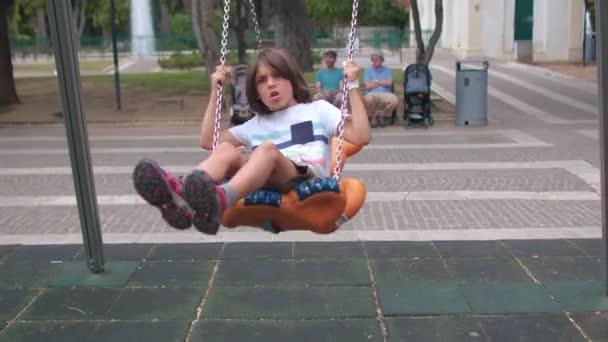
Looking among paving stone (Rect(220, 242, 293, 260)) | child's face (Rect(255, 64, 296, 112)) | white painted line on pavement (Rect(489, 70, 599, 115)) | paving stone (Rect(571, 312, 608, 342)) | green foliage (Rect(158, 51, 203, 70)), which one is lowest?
white painted line on pavement (Rect(489, 70, 599, 115))

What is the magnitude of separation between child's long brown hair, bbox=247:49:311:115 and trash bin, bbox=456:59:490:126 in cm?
945

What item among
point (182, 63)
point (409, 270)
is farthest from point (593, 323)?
point (182, 63)

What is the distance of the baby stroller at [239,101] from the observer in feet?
37.3

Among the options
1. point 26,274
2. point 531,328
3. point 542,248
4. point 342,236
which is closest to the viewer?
point 531,328

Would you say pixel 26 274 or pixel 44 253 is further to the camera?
pixel 44 253

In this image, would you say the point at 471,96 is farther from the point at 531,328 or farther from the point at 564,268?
the point at 531,328

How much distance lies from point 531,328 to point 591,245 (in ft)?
5.95

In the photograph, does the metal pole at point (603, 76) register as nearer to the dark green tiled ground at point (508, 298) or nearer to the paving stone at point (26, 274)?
the dark green tiled ground at point (508, 298)

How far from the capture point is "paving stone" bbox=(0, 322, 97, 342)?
14.6 ft

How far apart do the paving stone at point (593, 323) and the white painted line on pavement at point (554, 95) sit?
35.4ft

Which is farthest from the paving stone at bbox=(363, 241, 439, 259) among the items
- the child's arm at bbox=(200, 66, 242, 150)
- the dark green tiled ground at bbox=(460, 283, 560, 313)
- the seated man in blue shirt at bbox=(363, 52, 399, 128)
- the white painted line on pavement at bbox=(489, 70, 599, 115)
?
the white painted line on pavement at bbox=(489, 70, 599, 115)

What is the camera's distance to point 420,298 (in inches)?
195

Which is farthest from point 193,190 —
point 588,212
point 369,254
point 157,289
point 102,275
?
point 588,212

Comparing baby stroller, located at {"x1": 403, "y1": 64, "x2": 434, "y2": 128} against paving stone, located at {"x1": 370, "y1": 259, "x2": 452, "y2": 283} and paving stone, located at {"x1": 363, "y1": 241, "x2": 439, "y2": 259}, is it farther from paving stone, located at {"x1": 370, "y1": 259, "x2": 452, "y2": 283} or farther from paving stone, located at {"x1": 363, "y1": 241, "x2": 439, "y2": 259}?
paving stone, located at {"x1": 370, "y1": 259, "x2": 452, "y2": 283}
